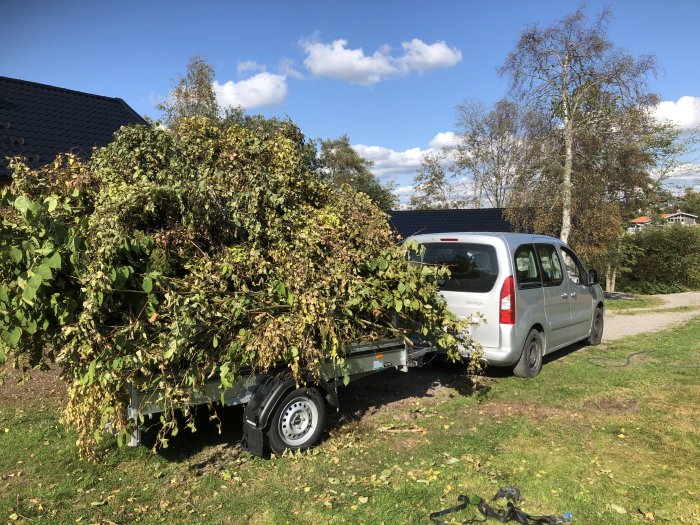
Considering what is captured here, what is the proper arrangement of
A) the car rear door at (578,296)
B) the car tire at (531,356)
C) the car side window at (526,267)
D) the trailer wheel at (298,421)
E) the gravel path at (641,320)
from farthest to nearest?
the gravel path at (641,320), the car rear door at (578,296), the car tire at (531,356), the car side window at (526,267), the trailer wheel at (298,421)

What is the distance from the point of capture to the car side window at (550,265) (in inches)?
279

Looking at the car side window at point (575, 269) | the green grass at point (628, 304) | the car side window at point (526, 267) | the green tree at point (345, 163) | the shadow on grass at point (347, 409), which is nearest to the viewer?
the shadow on grass at point (347, 409)

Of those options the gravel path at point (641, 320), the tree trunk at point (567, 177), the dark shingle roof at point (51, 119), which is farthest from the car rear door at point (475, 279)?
the tree trunk at point (567, 177)

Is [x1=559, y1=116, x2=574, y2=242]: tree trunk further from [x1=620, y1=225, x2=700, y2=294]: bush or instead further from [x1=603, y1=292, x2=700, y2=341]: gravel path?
[x1=620, y1=225, x2=700, y2=294]: bush

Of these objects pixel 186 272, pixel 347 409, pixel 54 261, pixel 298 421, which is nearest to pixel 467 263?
pixel 347 409

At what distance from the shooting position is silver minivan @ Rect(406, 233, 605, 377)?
6250 mm

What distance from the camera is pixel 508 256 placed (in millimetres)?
6316

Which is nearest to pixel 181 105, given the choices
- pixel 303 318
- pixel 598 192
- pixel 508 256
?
pixel 598 192

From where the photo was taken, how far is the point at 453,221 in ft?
60.7

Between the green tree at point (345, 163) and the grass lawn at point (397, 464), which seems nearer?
the grass lawn at point (397, 464)

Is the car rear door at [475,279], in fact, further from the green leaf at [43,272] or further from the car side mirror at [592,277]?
the green leaf at [43,272]

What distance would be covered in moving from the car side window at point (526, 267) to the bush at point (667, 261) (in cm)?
1824

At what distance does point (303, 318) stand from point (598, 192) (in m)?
12.7

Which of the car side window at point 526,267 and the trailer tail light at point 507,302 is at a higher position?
the car side window at point 526,267
